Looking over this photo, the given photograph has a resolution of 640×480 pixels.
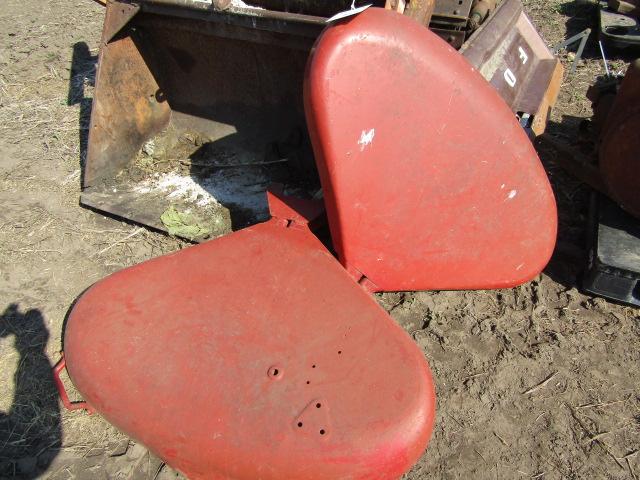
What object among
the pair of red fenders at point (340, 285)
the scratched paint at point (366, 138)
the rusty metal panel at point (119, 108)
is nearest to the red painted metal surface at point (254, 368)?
the pair of red fenders at point (340, 285)

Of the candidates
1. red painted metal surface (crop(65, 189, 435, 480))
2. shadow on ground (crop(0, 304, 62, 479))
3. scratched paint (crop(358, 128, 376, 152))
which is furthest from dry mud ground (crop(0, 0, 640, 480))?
scratched paint (crop(358, 128, 376, 152))

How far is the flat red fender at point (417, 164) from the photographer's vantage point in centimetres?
169

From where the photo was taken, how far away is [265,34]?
2.71 m

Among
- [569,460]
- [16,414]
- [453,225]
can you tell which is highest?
[453,225]

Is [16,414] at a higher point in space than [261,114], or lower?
lower

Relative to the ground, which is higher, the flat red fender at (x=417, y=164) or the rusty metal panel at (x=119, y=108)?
the flat red fender at (x=417, y=164)

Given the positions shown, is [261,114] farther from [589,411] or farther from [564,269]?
[589,411]

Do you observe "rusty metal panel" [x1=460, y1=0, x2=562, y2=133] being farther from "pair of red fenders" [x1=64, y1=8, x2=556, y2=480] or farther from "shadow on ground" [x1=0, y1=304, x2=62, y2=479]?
"shadow on ground" [x1=0, y1=304, x2=62, y2=479]

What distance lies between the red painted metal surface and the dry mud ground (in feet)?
1.65

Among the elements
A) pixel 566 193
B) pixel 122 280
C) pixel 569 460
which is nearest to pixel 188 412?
pixel 122 280

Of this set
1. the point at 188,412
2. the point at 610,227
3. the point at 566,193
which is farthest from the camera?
the point at 566,193

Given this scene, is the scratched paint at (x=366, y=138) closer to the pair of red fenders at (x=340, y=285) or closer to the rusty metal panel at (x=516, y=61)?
the pair of red fenders at (x=340, y=285)

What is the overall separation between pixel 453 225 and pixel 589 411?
1.01m

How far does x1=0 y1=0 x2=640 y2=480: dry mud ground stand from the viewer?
1.96 m
